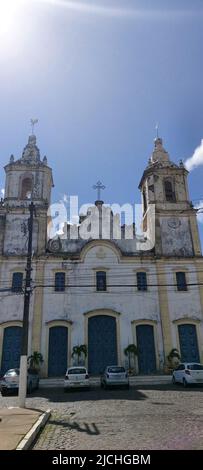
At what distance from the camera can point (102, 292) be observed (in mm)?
26531

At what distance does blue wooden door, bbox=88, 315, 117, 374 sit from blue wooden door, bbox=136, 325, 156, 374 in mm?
1734

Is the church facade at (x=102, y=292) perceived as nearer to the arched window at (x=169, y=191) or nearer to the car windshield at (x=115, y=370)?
the arched window at (x=169, y=191)

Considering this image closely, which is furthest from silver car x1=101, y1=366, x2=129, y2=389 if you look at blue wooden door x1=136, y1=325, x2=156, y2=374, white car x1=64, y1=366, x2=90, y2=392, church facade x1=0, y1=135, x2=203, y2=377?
blue wooden door x1=136, y1=325, x2=156, y2=374

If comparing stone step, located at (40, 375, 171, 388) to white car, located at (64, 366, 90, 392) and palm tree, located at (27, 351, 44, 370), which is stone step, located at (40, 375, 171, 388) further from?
white car, located at (64, 366, 90, 392)

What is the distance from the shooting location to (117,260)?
90.7 feet

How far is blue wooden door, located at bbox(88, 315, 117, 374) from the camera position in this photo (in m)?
24.7

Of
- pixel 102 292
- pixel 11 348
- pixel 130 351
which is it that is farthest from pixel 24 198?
pixel 130 351

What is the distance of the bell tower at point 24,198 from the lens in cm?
2772

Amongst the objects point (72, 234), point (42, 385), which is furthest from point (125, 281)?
point (42, 385)

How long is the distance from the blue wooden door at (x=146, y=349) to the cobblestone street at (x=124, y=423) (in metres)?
10.2

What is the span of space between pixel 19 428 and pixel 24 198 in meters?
23.6

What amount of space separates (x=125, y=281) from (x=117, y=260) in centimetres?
176

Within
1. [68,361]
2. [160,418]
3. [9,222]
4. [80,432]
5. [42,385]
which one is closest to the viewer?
[80,432]
